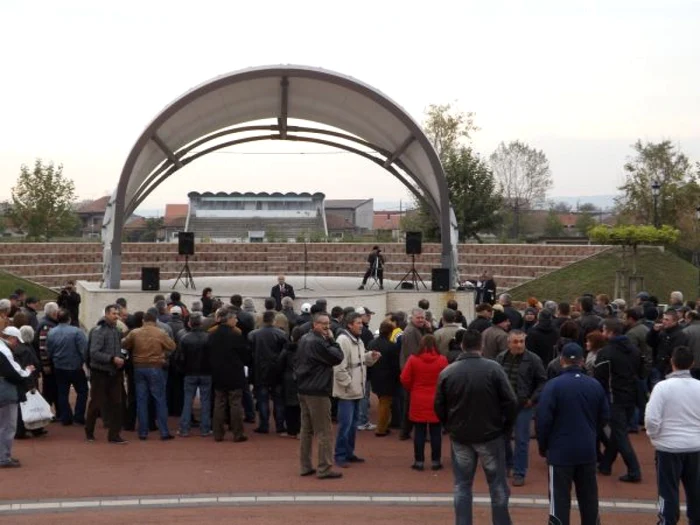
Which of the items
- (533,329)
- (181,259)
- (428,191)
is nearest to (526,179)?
(181,259)

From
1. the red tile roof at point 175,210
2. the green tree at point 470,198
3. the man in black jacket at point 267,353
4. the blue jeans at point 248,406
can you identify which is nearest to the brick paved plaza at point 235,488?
the man in black jacket at point 267,353

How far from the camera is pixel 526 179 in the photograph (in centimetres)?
7169

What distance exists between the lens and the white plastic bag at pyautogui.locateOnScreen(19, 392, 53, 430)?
1248cm

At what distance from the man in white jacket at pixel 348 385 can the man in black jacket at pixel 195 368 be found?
6.30ft

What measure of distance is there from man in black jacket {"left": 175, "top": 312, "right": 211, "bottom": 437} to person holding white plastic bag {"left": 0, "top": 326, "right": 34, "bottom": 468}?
199 centimetres

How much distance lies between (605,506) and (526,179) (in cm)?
6328

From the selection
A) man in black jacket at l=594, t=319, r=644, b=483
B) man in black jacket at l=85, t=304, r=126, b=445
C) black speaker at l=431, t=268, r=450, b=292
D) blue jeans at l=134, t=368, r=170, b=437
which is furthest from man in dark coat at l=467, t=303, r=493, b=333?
black speaker at l=431, t=268, r=450, b=292

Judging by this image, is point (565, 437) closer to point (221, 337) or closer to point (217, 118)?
point (221, 337)

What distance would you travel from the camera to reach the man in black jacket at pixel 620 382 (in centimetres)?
1057

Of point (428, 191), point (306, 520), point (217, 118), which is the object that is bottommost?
point (306, 520)

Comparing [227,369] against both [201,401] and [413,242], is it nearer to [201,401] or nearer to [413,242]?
[201,401]

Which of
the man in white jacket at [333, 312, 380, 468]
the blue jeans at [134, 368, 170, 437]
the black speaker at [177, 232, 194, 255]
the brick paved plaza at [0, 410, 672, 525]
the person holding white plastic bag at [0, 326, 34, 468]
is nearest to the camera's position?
the brick paved plaza at [0, 410, 672, 525]

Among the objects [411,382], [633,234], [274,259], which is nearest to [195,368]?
[411,382]

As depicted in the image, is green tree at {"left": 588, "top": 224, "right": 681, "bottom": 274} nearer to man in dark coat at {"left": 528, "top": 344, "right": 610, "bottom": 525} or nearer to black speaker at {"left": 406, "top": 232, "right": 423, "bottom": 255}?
black speaker at {"left": 406, "top": 232, "right": 423, "bottom": 255}
